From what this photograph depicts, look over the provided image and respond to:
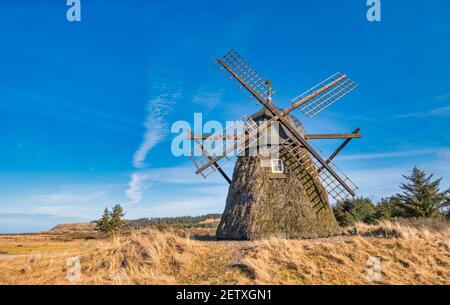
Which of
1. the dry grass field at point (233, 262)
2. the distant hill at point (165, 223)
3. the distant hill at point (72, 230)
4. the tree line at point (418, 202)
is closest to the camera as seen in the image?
the dry grass field at point (233, 262)

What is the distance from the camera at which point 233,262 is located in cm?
1037

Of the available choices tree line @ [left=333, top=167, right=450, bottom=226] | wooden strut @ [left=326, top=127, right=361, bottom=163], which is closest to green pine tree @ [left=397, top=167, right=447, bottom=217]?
tree line @ [left=333, top=167, right=450, bottom=226]

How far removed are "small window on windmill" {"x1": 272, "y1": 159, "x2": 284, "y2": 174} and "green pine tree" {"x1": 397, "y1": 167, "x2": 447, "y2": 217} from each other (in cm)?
2109

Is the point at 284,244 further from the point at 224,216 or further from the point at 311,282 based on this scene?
the point at 224,216

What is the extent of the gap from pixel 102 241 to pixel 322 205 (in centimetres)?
1179

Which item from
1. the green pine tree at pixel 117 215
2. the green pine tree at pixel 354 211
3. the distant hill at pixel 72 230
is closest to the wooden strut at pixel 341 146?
the green pine tree at pixel 354 211

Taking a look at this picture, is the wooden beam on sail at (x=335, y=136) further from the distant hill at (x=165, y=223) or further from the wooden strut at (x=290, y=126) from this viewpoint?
the distant hill at (x=165, y=223)

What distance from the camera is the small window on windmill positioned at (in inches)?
648

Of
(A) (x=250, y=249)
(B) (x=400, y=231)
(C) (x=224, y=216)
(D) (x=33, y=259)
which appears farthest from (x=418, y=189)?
(D) (x=33, y=259)

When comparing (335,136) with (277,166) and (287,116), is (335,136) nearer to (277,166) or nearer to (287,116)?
(287,116)

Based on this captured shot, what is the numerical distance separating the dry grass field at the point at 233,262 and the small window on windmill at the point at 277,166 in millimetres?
5501

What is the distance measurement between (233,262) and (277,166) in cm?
754

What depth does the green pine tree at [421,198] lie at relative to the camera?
94.3 feet

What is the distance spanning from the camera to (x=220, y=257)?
36.7ft
